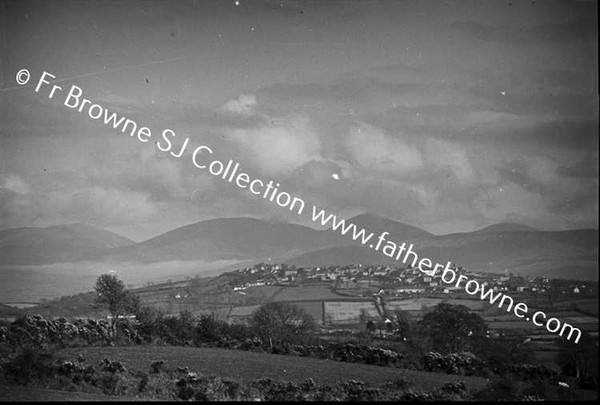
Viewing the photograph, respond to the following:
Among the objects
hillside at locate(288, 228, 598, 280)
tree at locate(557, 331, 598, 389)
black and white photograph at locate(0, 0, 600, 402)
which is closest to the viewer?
tree at locate(557, 331, 598, 389)

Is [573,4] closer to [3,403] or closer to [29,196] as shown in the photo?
[29,196]

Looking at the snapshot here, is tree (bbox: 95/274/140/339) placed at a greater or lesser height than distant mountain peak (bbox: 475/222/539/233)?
lesser

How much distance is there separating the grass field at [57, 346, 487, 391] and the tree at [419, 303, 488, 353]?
12.2 inches

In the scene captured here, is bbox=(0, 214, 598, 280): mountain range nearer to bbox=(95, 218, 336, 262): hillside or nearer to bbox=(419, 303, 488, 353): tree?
bbox=(95, 218, 336, 262): hillside

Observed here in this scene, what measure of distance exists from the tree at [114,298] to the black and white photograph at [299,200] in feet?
0.08

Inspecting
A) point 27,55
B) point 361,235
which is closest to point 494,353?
point 361,235

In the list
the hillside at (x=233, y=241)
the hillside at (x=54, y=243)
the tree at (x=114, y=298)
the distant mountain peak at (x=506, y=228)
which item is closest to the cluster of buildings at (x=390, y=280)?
the hillside at (x=233, y=241)

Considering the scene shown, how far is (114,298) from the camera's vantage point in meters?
8.38

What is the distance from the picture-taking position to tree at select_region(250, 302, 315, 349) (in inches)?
316

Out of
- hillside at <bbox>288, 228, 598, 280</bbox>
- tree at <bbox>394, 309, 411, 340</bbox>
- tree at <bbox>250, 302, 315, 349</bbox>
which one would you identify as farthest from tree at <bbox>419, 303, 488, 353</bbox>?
tree at <bbox>250, 302, 315, 349</bbox>

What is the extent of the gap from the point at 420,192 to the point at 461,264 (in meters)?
0.84

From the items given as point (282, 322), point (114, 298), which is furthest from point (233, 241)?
point (114, 298)

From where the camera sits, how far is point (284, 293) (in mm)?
8070

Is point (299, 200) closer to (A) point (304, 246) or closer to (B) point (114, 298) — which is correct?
(A) point (304, 246)
